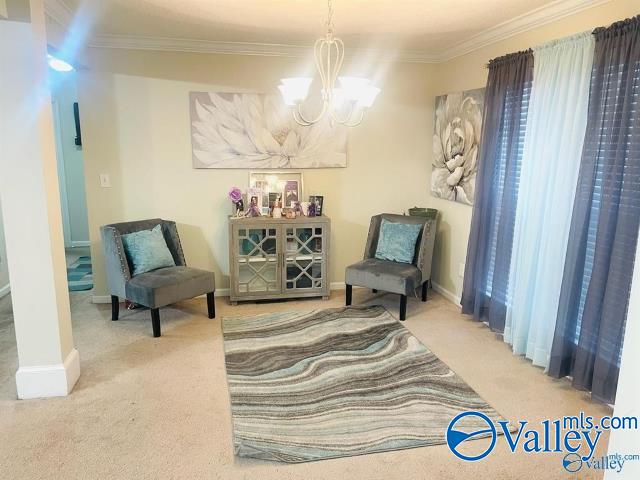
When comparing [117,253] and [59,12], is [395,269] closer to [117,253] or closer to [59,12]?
[117,253]

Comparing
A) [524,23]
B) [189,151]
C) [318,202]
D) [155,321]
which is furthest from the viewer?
[318,202]

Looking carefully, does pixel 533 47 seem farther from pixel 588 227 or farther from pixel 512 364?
pixel 512 364

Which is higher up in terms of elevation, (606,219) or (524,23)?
(524,23)

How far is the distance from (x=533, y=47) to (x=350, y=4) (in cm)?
125

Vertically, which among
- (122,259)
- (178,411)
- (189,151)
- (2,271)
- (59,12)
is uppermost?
(59,12)

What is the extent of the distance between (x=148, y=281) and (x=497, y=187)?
8.95 ft

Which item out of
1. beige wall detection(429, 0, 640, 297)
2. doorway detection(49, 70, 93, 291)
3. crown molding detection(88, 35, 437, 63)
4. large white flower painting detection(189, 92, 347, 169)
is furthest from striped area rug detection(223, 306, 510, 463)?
doorway detection(49, 70, 93, 291)

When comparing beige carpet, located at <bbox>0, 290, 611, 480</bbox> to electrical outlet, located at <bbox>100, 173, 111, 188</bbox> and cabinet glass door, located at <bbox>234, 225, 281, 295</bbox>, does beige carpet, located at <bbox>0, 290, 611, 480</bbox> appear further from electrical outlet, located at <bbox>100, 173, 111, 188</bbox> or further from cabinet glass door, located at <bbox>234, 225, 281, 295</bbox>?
electrical outlet, located at <bbox>100, 173, 111, 188</bbox>

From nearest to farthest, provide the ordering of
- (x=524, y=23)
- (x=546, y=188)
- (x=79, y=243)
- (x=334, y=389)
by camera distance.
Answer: (x=334, y=389) → (x=546, y=188) → (x=524, y=23) → (x=79, y=243)

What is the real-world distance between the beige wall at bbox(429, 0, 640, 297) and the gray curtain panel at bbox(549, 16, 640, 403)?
0.99 feet

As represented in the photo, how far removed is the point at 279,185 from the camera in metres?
4.47

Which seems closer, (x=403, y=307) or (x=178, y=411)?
(x=178, y=411)

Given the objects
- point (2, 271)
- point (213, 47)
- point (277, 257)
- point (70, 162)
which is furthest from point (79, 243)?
point (213, 47)

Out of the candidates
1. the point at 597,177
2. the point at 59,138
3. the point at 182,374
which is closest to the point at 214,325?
the point at 182,374
